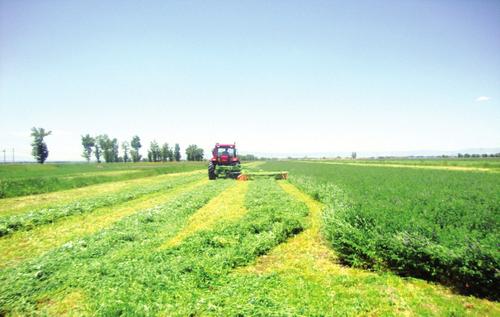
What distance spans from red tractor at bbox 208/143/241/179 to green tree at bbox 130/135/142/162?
92585 millimetres

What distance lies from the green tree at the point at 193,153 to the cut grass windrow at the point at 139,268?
105 meters

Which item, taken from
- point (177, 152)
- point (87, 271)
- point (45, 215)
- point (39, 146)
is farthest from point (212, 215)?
point (177, 152)

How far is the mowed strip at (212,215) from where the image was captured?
823 centimetres

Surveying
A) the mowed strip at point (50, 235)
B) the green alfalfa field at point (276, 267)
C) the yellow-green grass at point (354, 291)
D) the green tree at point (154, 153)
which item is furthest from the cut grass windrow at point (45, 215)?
the green tree at point (154, 153)

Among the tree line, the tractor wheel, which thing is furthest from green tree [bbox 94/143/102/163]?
the tractor wheel

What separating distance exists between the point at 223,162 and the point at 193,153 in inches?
3549

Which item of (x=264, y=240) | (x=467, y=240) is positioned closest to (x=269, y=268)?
(x=264, y=240)

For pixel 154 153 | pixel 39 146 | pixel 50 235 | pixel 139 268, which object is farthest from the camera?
pixel 154 153

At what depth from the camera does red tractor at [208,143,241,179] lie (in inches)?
990

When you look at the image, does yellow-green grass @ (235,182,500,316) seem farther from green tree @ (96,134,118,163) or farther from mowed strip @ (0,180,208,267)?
green tree @ (96,134,118,163)

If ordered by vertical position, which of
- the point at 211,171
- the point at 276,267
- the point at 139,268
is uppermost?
the point at 211,171

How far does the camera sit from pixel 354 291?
4531 millimetres

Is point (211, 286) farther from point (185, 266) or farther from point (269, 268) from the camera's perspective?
point (269, 268)

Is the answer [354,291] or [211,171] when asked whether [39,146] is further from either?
[354,291]
